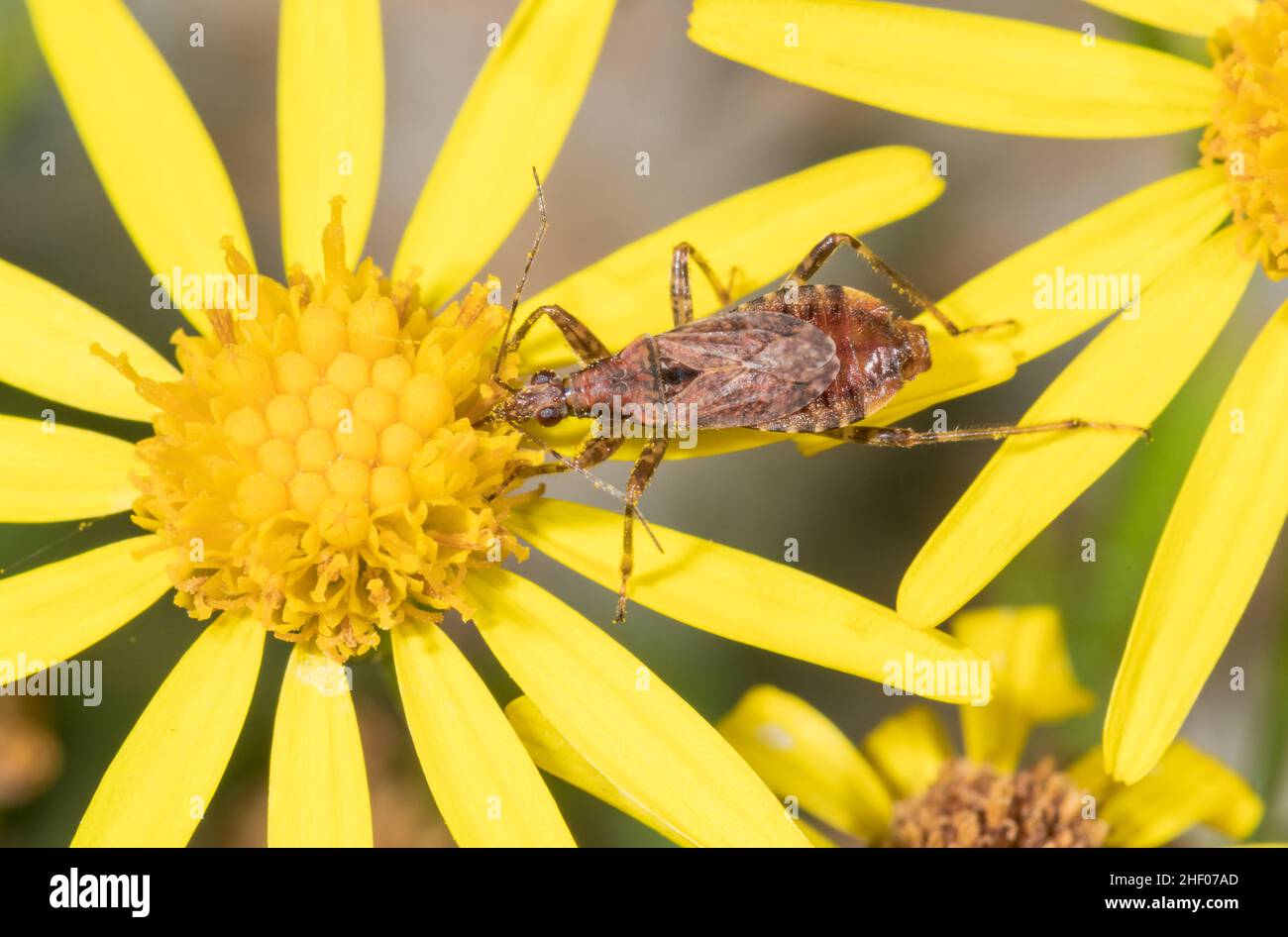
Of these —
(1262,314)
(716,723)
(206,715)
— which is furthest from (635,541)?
(1262,314)

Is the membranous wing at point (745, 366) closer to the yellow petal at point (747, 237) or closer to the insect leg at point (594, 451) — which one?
the yellow petal at point (747, 237)

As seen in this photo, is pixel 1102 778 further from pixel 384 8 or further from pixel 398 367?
pixel 384 8

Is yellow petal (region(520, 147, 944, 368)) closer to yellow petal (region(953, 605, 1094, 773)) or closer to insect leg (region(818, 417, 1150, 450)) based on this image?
Result: insect leg (region(818, 417, 1150, 450))

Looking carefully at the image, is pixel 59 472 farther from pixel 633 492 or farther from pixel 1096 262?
pixel 1096 262

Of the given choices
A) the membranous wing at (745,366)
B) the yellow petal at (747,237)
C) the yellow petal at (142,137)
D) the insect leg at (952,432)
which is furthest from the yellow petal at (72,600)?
the insect leg at (952,432)

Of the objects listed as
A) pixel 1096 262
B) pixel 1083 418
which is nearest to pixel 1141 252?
pixel 1096 262

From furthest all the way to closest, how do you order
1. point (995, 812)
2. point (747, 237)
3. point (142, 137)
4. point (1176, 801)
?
point (995, 812), point (1176, 801), point (747, 237), point (142, 137)
